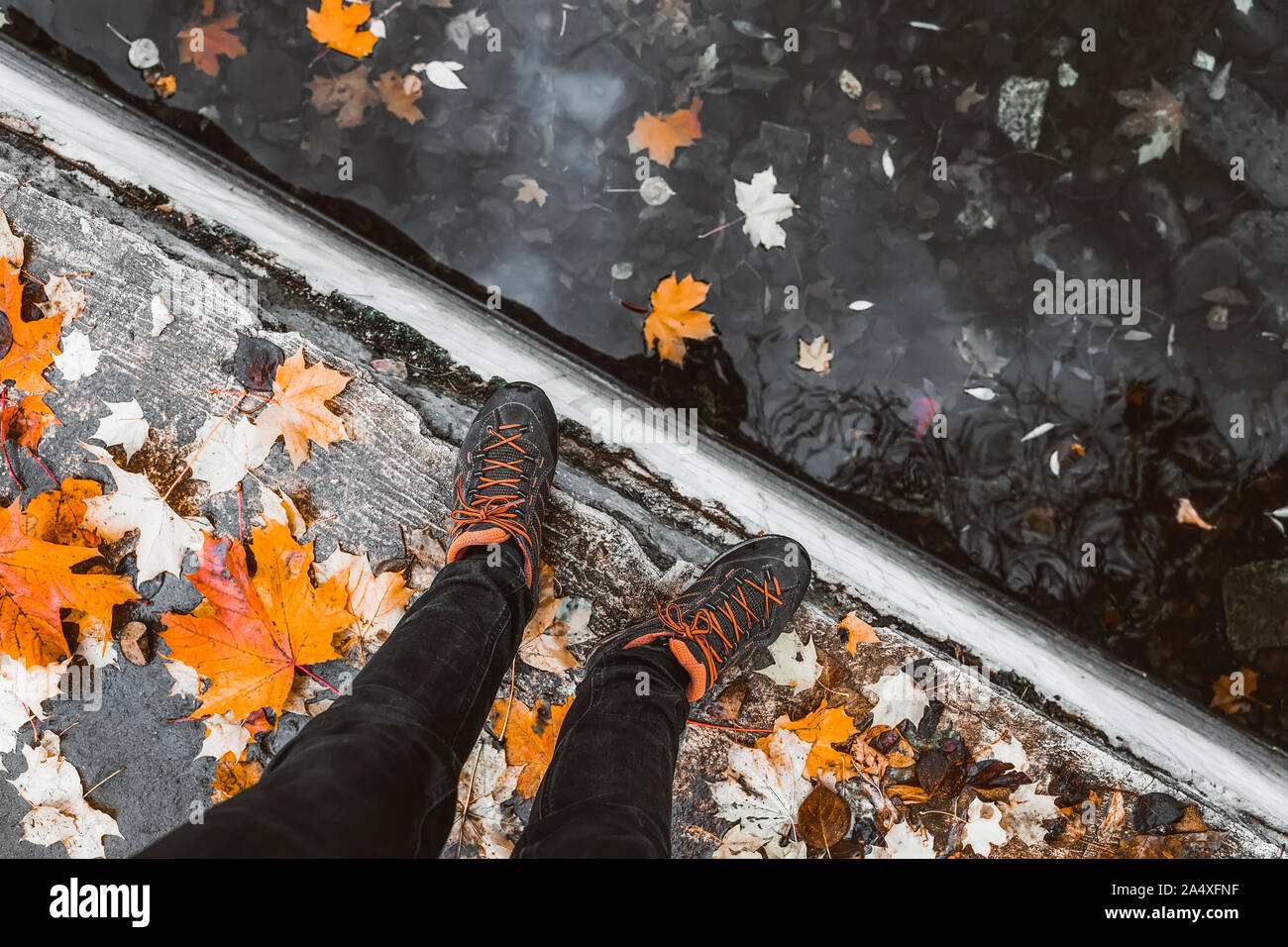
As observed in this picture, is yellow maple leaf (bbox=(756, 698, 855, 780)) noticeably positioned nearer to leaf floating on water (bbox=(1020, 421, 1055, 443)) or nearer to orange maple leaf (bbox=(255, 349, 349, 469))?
leaf floating on water (bbox=(1020, 421, 1055, 443))

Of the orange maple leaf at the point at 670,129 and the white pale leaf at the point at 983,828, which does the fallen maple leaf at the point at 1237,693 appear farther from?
the orange maple leaf at the point at 670,129

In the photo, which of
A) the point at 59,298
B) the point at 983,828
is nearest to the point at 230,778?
the point at 59,298

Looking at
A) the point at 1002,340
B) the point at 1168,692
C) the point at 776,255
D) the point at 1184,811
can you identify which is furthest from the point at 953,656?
the point at 776,255

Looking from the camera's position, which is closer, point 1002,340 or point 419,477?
point 419,477

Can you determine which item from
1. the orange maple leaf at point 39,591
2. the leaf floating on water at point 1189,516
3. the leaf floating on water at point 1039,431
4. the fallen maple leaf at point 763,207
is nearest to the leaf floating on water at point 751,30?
the fallen maple leaf at point 763,207

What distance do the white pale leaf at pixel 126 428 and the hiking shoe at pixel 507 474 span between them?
31.1 inches

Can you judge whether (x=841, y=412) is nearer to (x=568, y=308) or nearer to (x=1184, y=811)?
(x=568, y=308)

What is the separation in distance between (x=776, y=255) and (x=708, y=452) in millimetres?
646

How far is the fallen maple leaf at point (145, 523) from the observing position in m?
1.63

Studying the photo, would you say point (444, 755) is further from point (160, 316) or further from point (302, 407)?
point (160, 316)

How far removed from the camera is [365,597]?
65.2 inches

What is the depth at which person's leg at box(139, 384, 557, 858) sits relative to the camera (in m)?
1.02

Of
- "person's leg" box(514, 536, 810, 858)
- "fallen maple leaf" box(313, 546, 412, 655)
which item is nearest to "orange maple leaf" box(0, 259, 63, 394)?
"fallen maple leaf" box(313, 546, 412, 655)
